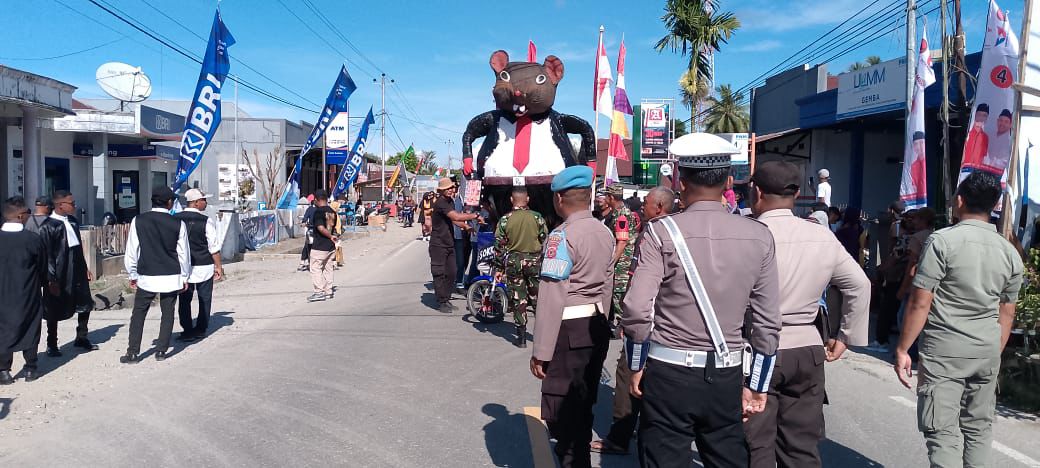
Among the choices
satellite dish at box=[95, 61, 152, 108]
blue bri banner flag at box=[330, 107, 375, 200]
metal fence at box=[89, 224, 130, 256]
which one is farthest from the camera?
blue bri banner flag at box=[330, 107, 375, 200]

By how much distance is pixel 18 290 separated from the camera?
630cm

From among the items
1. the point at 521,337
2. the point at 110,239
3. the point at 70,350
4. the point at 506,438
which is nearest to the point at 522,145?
the point at 521,337

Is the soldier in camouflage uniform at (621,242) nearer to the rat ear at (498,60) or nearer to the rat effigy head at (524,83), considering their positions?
the rat effigy head at (524,83)

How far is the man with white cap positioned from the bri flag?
26.6ft

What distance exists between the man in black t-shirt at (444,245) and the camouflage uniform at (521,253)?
2.18 meters

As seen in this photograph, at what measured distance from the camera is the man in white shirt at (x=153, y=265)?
7191 millimetres

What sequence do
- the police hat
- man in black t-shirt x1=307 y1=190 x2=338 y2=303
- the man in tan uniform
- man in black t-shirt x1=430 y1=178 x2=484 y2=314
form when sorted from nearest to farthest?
1. the police hat
2. the man in tan uniform
3. man in black t-shirt x1=430 y1=178 x2=484 y2=314
4. man in black t-shirt x1=307 y1=190 x2=338 y2=303

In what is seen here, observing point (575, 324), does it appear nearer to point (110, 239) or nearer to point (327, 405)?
point (327, 405)

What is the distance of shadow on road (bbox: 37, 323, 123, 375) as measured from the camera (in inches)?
→ 278

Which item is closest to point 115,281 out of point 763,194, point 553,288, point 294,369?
point 294,369

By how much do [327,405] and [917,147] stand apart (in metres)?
7.89

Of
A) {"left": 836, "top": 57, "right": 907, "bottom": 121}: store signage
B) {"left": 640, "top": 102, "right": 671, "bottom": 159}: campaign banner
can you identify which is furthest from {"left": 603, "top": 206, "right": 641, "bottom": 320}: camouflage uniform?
{"left": 640, "top": 102, "right": 671, "bottom": 159}: campaign banner

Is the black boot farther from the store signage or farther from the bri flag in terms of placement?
the store signage

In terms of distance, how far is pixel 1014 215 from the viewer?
6.81 m
